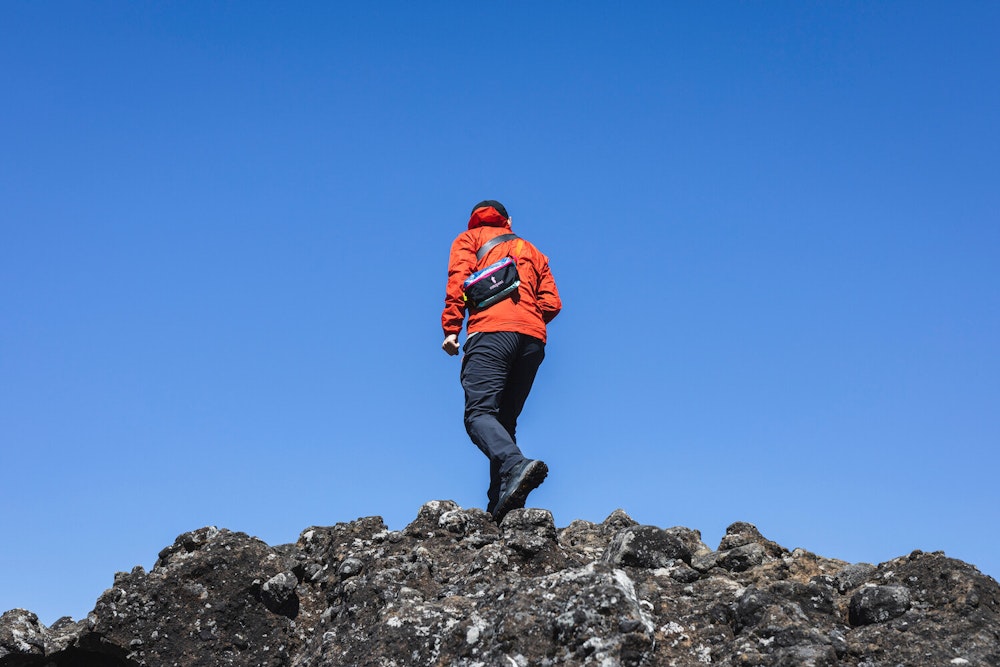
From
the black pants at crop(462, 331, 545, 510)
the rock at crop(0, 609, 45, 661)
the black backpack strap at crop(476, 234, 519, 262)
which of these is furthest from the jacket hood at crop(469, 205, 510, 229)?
the rock at crop(0, 609, 45, 661)

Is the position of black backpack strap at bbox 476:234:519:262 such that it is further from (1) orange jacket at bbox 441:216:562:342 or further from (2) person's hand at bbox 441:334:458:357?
(2) person's hand at bbox 441:334:458:357

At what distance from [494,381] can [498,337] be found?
17.8 inches

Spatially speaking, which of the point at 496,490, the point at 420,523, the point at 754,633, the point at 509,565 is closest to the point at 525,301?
the point at 496,490

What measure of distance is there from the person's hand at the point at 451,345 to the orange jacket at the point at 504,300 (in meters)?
0.06

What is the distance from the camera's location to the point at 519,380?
10.4 meters

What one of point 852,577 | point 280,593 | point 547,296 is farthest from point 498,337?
point 852,577

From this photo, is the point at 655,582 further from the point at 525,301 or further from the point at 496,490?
the point at 525,301

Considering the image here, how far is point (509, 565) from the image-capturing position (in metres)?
7.25

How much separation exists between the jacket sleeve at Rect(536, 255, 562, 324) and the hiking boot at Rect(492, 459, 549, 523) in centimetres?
219

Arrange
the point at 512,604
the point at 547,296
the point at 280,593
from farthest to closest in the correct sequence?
the point at 547,296, the point at 280,593, the point at 512,604

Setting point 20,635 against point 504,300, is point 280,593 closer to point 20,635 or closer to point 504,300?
point 20,635

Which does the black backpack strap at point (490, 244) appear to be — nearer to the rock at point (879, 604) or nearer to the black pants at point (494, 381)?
the black pants at point (494, 381)

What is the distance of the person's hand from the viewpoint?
992 centimetres

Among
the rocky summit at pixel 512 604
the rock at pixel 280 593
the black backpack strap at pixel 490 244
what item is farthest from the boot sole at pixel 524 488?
the black backpack strap at pixel 490 244
